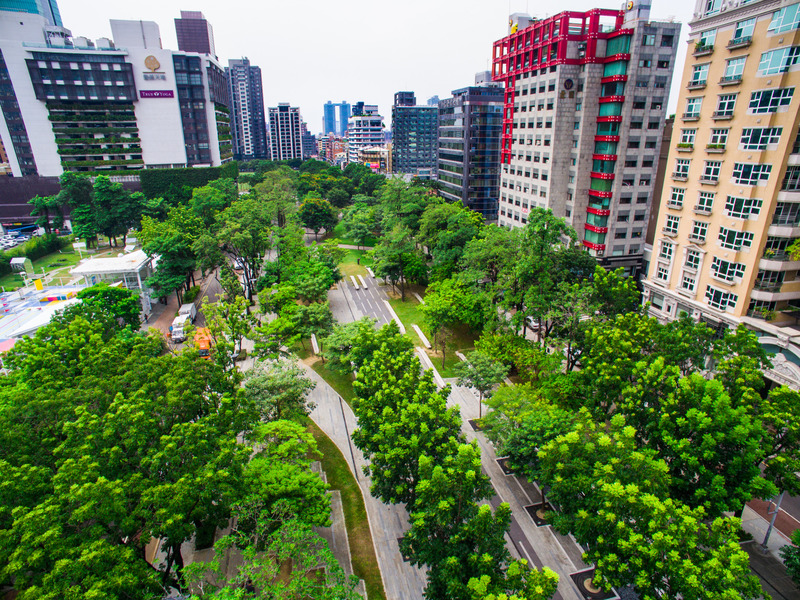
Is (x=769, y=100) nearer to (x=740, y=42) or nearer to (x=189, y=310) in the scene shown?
(x=740, y=42)

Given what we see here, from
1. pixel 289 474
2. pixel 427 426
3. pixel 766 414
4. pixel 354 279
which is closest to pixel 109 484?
pixel 289 474

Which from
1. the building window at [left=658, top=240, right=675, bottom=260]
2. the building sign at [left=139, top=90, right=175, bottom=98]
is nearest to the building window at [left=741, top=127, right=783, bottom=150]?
the building window at [left=658, top=240, right=675, bottom=260]

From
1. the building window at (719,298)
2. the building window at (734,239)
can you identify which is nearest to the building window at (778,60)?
the building window at (734,239)

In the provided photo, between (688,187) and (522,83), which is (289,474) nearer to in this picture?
(688,187)

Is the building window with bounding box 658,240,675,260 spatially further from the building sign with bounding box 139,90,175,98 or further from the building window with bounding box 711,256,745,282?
the building sign with bounding box 139,90,175,98

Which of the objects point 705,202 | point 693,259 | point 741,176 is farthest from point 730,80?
point 693,259
